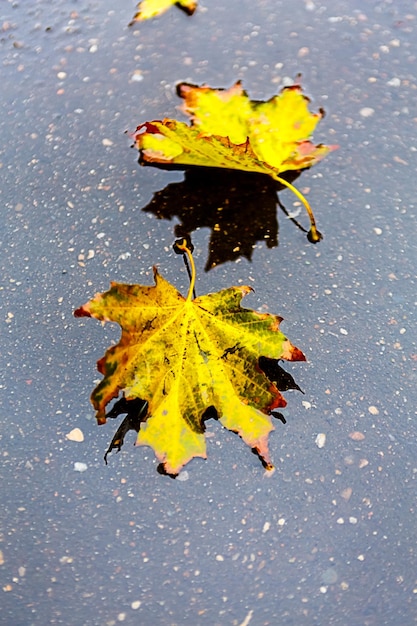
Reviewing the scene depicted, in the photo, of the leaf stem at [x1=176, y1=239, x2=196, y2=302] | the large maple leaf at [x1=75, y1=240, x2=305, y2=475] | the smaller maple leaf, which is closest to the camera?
the large maple leaf at [x1=75, y1=240, x2=305, y2=475]

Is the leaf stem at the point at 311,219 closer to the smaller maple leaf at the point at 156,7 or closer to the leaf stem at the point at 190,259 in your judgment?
the leaf stem at the point at 190,259

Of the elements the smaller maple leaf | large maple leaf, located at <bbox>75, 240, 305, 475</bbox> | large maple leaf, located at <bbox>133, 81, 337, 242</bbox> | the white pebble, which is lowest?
the white pebble

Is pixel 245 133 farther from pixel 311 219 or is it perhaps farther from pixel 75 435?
pixel 75 435

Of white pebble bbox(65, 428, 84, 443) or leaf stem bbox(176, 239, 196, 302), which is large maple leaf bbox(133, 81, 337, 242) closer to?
leaf stem bbox(176, 239, 196, 302)

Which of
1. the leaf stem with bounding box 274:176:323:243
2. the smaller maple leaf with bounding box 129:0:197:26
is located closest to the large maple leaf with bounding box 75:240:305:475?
the leaf stem with bounding box 274:176:323:243

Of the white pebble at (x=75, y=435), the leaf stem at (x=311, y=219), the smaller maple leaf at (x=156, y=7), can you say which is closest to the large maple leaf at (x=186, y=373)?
the white pebble at (x=75, y=435)

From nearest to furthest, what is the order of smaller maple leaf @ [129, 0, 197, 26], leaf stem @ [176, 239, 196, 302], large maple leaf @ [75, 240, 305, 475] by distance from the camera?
large maple leaf @ [75, 240, 305, 475] < leaf stem @ [176, 239, 196, 302] < smaller maple leaf @ [129, 0, 197, 26]

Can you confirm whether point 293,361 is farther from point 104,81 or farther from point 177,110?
point 104,81
